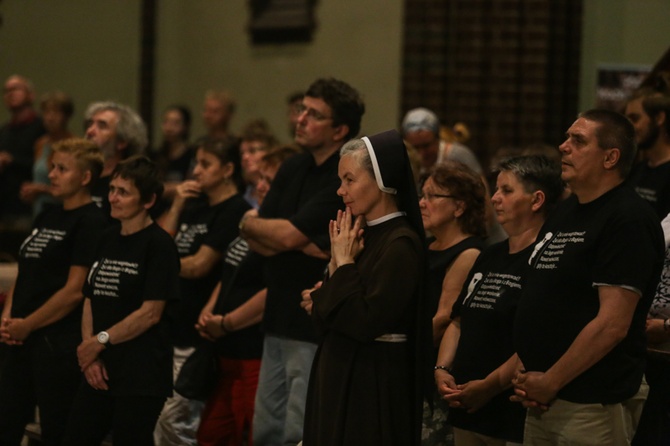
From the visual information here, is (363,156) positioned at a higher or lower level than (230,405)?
higher

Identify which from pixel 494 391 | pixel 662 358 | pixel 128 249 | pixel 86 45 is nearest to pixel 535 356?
pixel 494 391

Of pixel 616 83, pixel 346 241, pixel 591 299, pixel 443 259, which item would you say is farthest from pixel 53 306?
pixel 616 83

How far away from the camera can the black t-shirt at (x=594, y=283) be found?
4.34m

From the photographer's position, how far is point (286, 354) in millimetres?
5797

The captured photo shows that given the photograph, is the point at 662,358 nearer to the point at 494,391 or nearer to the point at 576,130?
the point at 494,391

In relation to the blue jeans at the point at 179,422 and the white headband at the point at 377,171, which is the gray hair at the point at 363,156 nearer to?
the white headband at the point at 377,171

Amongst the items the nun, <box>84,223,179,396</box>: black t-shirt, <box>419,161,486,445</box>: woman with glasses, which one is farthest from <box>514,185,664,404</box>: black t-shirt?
<box>84,223,179,396</box>: black t-shirt

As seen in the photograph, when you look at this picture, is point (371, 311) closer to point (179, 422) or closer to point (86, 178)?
point (86, 178)

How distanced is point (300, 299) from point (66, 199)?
1.41m

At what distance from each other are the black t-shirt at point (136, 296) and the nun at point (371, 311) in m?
1.34

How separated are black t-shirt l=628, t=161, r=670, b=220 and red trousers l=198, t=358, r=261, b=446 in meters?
2.17

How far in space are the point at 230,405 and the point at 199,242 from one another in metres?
0.91

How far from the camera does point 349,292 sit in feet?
14.5

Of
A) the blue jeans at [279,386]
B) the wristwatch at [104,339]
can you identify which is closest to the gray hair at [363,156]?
the blue jeans at [279,386]
